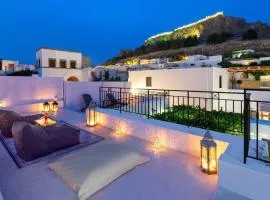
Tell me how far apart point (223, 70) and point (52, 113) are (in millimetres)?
12848

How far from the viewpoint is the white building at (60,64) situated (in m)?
19.2

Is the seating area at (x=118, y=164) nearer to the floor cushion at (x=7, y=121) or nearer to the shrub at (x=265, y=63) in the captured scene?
the floor cushion at (x=7, y=121)

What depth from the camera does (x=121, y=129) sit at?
5156 millimetres

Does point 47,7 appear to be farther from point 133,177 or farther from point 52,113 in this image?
point 133,177

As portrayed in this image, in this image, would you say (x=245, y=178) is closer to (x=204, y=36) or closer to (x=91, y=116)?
(x=91, y=116)

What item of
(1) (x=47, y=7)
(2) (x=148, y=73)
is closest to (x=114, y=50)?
(1) (x=47, y=7)

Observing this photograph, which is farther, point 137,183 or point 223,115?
point 223,115

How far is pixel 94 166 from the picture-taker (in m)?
2.79

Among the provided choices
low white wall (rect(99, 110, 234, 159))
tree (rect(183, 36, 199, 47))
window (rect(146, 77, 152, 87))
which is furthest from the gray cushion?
tree (rect(183, 36, 199, 47))

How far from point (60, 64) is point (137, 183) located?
19684mm

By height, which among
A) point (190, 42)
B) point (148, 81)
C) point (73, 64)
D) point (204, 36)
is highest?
point (204, 36)

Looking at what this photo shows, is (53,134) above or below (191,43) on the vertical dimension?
below

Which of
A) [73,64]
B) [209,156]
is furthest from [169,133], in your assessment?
[73,64]

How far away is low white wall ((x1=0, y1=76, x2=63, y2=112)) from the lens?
7.42m
